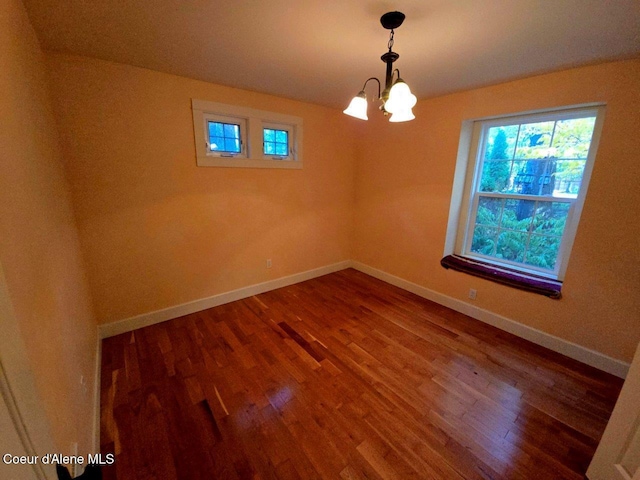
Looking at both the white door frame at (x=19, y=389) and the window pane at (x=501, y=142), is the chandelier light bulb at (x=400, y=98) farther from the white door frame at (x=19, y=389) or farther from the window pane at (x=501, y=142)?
the window pane at (x=501, y=142)

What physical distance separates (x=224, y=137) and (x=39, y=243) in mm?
1958

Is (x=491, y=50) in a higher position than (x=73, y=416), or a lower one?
higher

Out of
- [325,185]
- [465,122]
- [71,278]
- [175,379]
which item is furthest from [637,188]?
[71,278]

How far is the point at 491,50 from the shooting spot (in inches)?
68.5

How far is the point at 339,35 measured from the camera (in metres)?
1.62

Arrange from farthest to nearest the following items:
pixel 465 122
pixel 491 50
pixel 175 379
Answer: pixel 465 122 < pixel 175 379 < pixel 491 50

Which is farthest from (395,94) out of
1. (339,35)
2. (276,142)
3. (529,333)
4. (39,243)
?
Result: (529,333)

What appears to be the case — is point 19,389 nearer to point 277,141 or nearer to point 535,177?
point 277,141

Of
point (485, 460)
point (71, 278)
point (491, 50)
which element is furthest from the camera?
point (491, 50)

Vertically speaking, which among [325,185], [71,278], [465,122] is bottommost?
[71,278]

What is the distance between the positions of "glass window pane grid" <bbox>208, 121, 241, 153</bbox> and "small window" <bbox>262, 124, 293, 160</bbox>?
29cm

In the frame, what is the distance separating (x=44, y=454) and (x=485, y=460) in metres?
1.84

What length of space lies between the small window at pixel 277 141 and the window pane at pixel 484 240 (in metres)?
2.40

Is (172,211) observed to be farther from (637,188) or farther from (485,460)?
(637,188)
